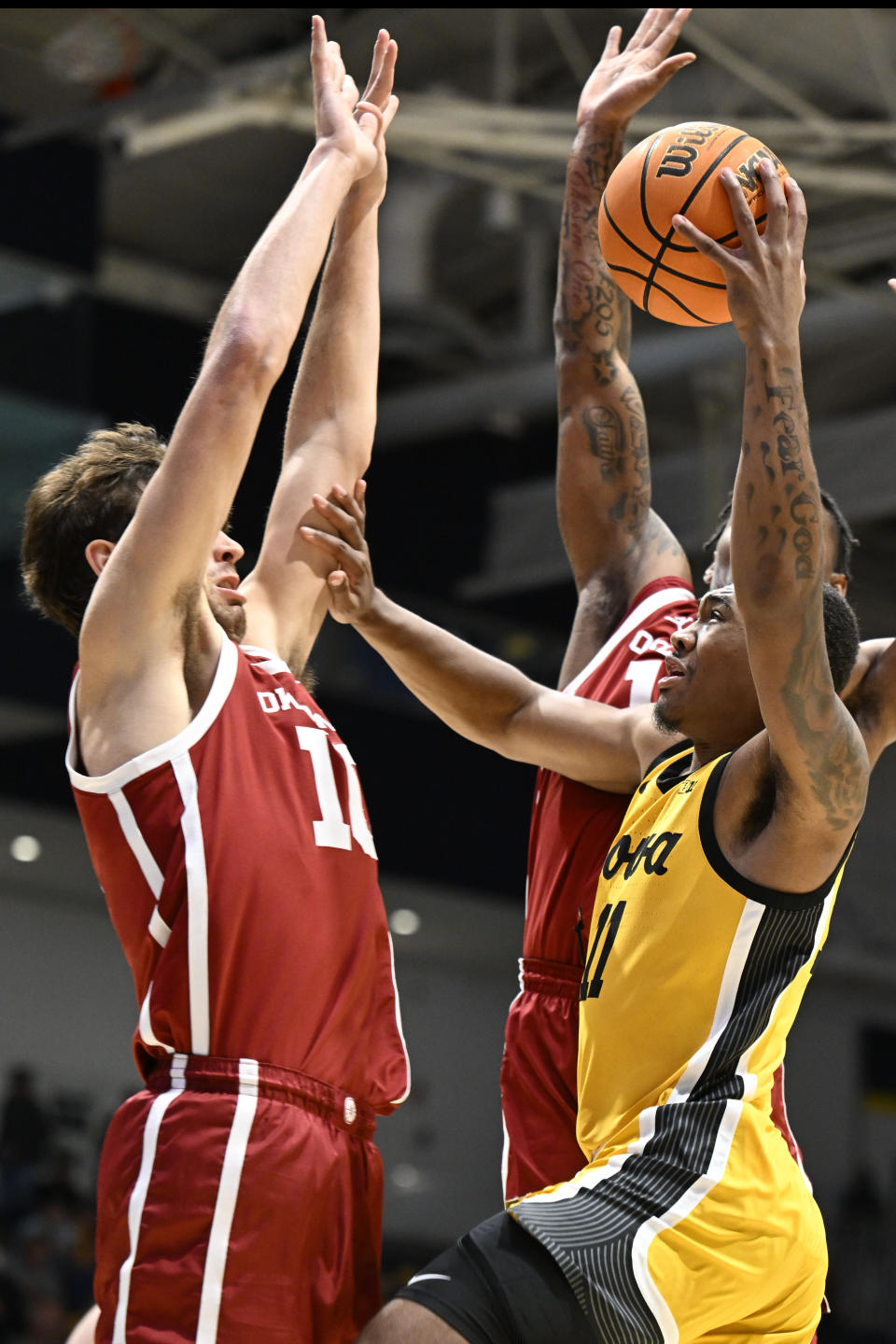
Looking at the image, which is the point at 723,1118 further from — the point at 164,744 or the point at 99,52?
the point at 99,52

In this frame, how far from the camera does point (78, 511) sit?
11.1ft

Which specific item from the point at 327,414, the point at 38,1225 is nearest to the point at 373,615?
the point at 327,414

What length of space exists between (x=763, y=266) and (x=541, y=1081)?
1815 millimetres

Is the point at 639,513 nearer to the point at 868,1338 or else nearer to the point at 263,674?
the point at 263,674

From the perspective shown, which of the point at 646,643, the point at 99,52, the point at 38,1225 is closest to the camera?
the point at 646,643

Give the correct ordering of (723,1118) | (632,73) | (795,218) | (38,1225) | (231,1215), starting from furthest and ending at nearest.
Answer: (38,1225), (632,73), (795,218), (723,1118), (231,1215)

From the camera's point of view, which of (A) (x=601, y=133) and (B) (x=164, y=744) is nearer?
(B) (x=164, y=744)

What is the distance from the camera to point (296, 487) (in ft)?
12.6

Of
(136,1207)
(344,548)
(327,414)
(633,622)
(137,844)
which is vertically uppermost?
(327,414)

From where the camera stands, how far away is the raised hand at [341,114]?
352cm

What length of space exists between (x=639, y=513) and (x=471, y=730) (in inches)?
32.3

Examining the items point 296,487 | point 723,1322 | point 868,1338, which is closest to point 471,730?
point 296,487

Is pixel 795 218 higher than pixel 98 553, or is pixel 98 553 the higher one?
pixel 795 218

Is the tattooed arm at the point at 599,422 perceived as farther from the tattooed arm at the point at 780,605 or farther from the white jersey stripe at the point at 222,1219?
the white jersey stripe at the point at 222,1219
